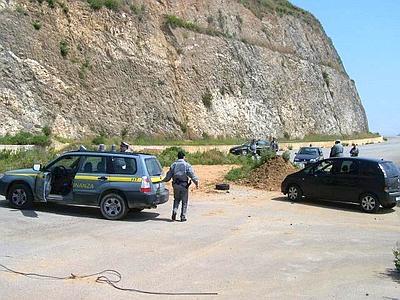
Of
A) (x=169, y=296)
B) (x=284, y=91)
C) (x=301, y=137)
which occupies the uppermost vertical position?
(x=284, y=91)

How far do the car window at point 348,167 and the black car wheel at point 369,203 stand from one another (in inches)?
31.8

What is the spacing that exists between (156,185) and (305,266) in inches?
196

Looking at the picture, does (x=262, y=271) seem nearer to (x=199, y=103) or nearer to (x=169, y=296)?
(x=169, y=296)

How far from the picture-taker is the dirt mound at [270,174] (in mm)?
20422

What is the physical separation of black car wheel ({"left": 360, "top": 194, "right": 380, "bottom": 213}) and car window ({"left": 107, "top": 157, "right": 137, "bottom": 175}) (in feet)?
23.9

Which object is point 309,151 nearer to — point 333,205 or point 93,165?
point 333,205

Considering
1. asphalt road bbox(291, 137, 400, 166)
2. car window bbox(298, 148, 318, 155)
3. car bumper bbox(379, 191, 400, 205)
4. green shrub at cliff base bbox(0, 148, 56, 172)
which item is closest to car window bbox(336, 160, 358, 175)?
car bumper bbox(379, 191, 400, 205)

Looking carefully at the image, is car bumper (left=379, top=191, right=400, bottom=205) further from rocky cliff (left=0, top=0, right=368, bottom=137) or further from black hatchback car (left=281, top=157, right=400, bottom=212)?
rocky cliff (left=0, top=0, right=368, bottom=137)

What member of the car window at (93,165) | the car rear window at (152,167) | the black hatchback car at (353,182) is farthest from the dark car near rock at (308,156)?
the car window at (93,165)

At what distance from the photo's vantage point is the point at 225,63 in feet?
184

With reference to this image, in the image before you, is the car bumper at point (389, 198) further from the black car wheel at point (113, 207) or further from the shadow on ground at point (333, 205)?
the black car wheel at point (113, 207)

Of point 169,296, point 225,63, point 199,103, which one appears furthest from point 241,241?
point 225,63

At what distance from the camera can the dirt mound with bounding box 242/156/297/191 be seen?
67.0 ft

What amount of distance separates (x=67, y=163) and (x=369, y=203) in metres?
8.85
